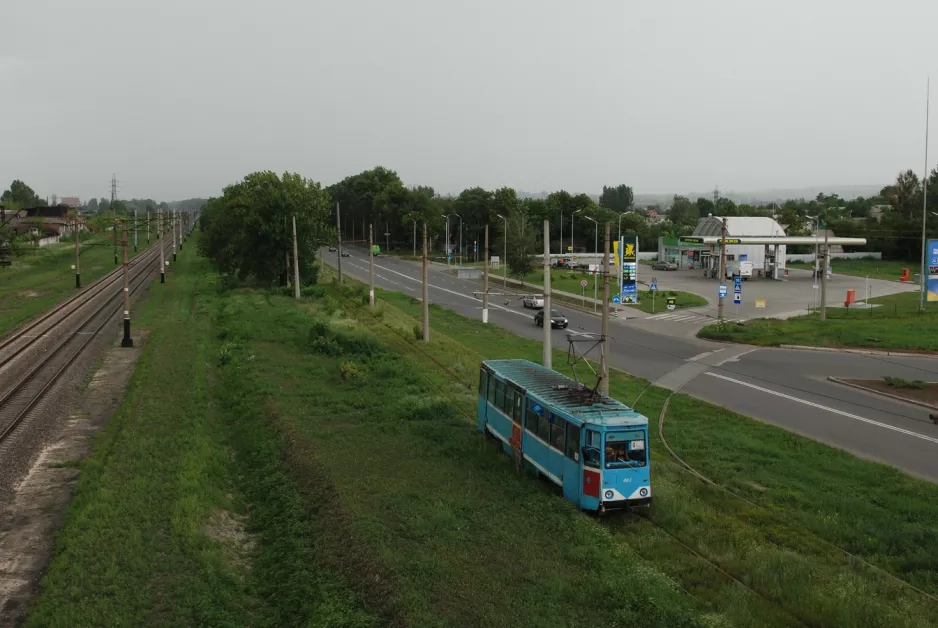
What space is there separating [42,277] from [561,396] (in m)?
80.9

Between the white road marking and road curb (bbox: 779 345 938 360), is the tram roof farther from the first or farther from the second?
road curb (bbox: 779 345 938 360)

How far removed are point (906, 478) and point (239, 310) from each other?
42877mm

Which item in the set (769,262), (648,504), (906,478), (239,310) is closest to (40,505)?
(648,504)

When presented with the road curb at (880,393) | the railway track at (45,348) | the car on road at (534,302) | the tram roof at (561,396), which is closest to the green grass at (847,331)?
the road curb at (880,393)

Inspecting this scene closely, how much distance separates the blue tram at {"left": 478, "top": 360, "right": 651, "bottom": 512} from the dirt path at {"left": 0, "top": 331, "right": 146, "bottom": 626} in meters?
11.2

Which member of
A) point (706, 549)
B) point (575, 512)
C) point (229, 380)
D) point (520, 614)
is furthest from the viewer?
point (229, 380)

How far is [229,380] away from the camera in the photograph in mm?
34000

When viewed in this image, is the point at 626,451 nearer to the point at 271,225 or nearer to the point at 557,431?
the point at 557,431

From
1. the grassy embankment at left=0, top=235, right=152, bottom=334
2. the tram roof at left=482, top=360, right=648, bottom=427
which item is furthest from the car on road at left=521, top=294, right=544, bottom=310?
the tram roof at left=482, top=360, right=648, bottom=427

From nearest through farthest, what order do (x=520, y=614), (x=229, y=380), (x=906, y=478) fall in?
(x=520, y=614) → (x=906, y=478) → (x=229, y=380)

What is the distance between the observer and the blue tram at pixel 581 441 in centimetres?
1773

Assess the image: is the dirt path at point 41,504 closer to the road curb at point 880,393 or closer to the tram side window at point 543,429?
the tram side window at point 543,429

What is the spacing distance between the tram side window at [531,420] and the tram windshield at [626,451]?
300cm

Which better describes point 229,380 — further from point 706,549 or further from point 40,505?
point 706,549
